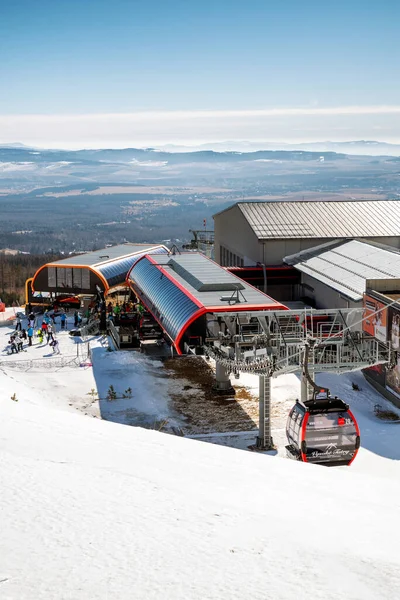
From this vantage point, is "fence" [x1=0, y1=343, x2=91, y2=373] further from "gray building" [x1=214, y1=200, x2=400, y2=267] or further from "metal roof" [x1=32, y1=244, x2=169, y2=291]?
"gray building" [x1=214, y1=200, x2=400, y2=267]

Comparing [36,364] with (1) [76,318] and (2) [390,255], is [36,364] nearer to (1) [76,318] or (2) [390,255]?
(1) [76,318]

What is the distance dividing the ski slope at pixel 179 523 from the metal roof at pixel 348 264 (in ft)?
59.1

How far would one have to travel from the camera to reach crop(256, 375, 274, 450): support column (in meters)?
23.0

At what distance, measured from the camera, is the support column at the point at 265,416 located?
75.3 ft

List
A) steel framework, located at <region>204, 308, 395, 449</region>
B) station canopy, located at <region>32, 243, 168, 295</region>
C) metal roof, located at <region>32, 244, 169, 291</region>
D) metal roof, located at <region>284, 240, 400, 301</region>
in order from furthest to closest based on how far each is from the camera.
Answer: metal roof, located at <region>32, 244, 169, 291</region>, station canopy, located at <region>32, 243, 168, 295</region>, metal roof, located at <region>284, 240, 400, 301</region>, steel framework, located at <region>204, 308, 395, 449</region>

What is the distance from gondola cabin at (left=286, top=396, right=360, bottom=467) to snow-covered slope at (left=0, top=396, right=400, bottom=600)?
0.87 m

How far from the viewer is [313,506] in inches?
503

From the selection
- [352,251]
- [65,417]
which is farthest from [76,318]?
[65,417]

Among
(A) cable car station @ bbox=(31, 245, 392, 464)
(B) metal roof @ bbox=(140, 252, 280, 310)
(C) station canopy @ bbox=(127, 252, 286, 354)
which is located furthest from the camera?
(B) metal roof @ bbox=(140, 252, 280, 310)

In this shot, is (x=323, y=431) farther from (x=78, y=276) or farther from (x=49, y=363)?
(x=78, y=276)

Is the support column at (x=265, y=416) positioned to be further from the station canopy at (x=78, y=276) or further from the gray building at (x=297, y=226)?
the station canopy at (x=78, y=276)

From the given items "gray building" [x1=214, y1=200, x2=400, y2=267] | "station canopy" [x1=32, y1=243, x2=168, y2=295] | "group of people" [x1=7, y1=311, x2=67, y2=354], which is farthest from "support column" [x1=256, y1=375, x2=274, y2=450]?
"station canopy" [x1=32, y1=243, x2=168, y2=295]

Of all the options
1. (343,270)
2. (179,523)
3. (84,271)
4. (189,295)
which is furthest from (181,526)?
(84,271)

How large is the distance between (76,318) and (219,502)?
3270cm
